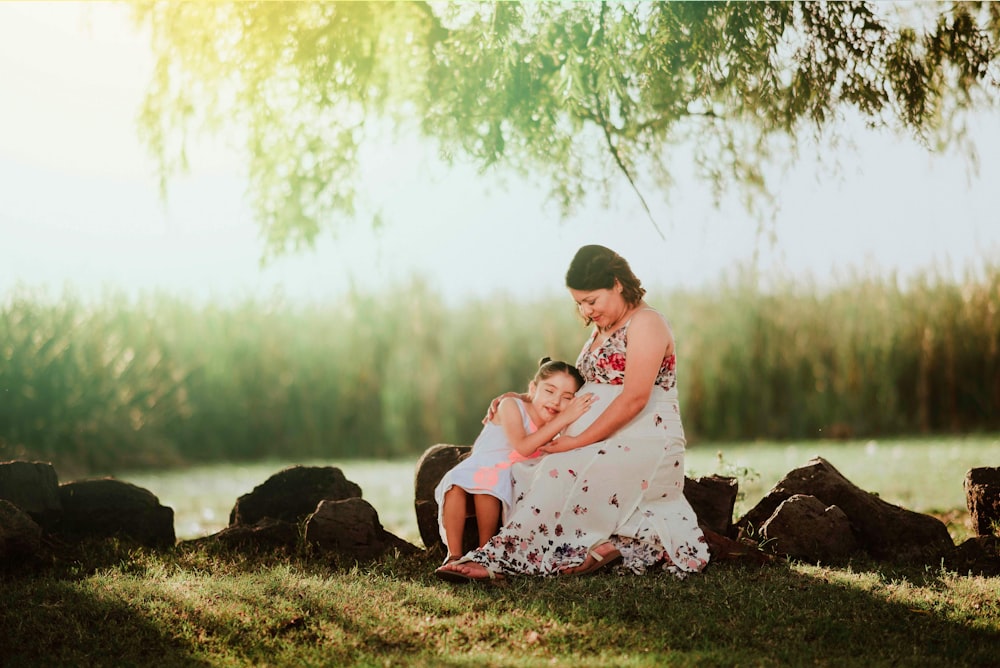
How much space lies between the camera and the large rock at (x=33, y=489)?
21.8ft

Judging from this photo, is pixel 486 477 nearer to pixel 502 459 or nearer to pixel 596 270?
pixel 502 459

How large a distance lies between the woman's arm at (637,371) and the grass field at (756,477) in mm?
2398

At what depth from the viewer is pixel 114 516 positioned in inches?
271

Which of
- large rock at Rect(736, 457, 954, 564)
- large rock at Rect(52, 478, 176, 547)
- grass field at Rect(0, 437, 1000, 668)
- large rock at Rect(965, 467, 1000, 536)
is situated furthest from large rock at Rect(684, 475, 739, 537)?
large rock at Rect(52, 478, 176, 547)

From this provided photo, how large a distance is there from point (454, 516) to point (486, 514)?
0.17 metres

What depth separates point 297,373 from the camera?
1436 cm

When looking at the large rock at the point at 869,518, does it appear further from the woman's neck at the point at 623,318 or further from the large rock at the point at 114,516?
the large rock at the point at 114,516

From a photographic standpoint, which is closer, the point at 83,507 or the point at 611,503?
the point at 611,503

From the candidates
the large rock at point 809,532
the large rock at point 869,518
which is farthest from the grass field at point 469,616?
the large rock at point 869,518

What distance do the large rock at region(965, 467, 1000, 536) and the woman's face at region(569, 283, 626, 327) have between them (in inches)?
111

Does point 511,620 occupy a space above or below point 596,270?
below

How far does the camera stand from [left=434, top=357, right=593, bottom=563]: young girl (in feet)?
18.5

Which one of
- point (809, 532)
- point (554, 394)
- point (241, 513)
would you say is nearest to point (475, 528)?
point (554, 394)

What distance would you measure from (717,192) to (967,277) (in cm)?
766
